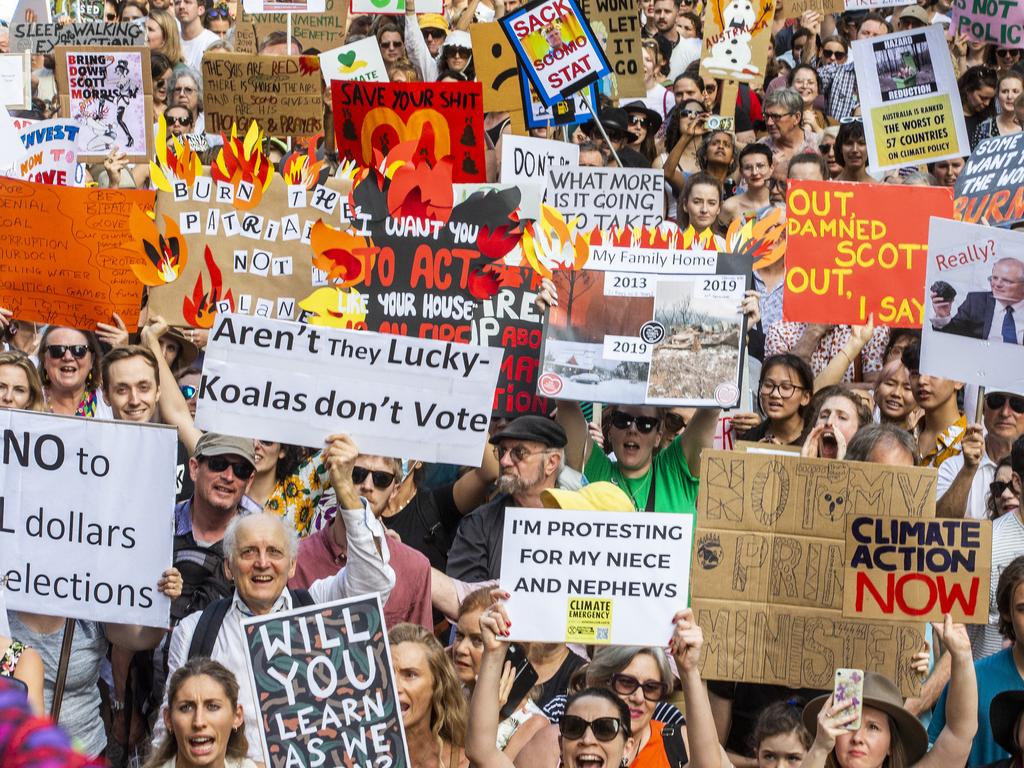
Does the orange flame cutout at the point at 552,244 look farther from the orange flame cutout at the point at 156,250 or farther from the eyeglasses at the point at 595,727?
the eyeglasses at the point at 595,727

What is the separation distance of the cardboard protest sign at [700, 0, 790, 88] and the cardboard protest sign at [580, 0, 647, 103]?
67 cm

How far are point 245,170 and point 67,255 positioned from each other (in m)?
A: 0.95

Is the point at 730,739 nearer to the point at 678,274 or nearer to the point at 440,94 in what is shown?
the point at 678,274

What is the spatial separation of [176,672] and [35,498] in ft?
3.80

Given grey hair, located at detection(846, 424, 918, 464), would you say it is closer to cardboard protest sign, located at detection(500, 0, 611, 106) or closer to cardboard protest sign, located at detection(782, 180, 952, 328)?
cardboard protest sign, located at detection(782, 180, 952, 328)

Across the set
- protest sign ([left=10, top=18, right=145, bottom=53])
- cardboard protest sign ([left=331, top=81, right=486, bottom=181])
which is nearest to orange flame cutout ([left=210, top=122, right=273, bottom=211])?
cardboard protest sign ([left=331, top=81, right=486, bottom=181])

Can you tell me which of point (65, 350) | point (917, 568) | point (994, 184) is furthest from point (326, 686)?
point (994, 184)

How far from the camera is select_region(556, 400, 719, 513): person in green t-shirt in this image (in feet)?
23.3

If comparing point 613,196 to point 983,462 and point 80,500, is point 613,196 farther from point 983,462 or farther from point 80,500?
point 80,500

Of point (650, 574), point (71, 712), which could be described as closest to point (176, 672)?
point (71, 712)

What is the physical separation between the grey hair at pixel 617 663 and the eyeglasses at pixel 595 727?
1.49ft

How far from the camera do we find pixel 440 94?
391 inches

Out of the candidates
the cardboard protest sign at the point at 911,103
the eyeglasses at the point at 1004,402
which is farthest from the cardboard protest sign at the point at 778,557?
the cardboard protest sign at the point at 911,103

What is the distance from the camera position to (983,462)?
23.3 feet
